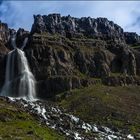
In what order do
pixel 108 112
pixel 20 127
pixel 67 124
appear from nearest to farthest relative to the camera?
pixel 20 127 < pixel 67 124 < pixel 108 112

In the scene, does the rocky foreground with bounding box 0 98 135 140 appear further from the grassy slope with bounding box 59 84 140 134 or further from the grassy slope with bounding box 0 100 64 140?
the grassy slope with bounding box 59 84 140 134

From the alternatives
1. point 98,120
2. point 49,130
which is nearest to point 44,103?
point 98,120

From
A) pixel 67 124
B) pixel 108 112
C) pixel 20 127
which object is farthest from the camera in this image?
pixel 108 112

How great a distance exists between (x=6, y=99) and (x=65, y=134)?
43.9m

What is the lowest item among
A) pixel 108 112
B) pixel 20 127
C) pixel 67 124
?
pixel 20 127

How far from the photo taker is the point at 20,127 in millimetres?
155750

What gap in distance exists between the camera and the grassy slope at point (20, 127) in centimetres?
14612

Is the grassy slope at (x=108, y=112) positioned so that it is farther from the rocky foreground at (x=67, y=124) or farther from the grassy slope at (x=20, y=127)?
the grassy slope at (x=20, y=127)

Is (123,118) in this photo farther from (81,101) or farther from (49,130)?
(49,130)

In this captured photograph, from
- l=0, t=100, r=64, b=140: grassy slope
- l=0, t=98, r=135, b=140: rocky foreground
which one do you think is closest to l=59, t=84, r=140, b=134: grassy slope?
l=0, t=98, r=135, b=140: rocky foreground

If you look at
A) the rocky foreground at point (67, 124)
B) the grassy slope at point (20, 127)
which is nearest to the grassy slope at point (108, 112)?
the rocky foreground at point (67, 124)

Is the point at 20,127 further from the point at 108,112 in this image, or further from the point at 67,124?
the point at 108,112

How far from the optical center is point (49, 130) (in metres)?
156

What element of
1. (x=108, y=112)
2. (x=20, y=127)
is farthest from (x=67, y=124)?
(x=108, y=112)
